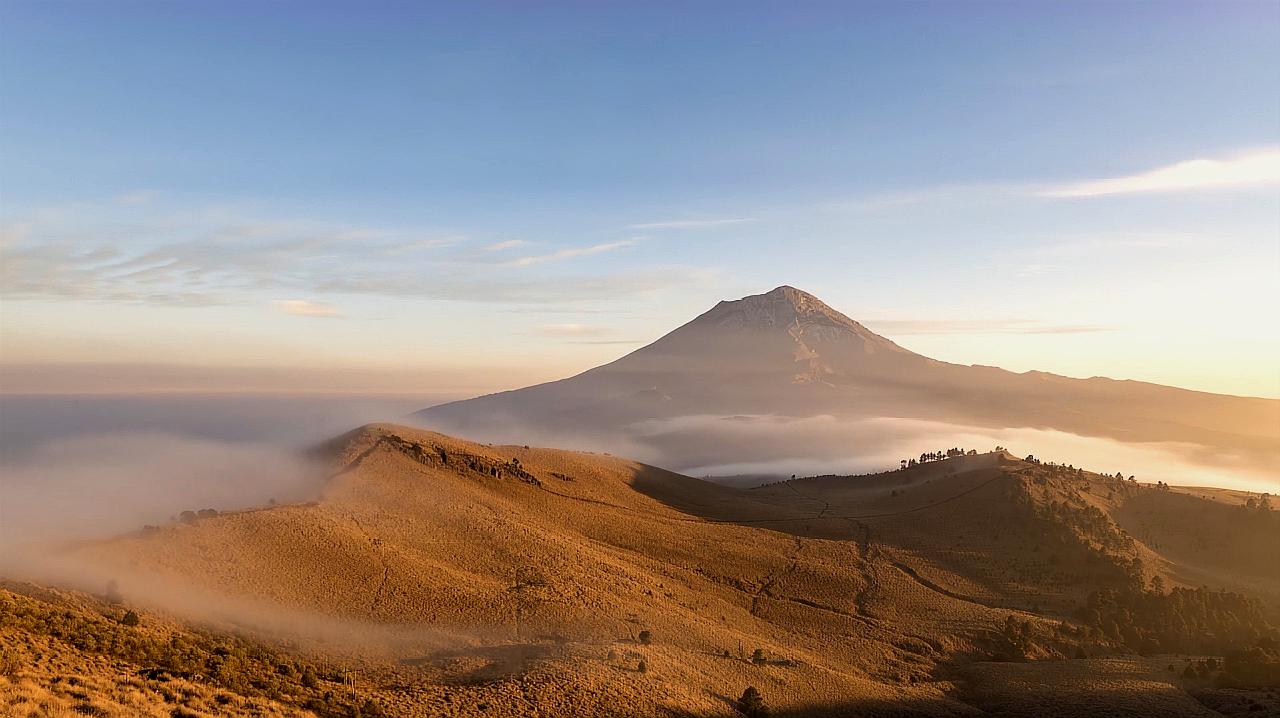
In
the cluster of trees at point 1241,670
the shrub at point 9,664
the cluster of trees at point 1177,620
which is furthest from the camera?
the cluster of trees at point 1177,620

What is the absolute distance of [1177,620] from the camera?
45.3 metres

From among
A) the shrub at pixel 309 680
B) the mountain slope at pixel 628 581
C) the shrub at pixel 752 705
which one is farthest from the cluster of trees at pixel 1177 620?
the shrub at pixel 309 680

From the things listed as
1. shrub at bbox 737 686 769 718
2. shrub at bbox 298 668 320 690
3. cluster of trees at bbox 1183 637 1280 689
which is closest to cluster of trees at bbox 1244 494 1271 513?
cluster of trees at bbox 1183 637 1280 689

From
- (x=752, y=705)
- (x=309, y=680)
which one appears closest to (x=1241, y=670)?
(x=752, y=705)

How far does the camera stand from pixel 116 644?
22.0 m

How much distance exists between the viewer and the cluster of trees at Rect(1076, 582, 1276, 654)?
4319 centimetres

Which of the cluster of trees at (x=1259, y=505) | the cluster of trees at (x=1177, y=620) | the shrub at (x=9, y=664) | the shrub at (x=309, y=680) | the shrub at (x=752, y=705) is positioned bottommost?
the cluster of trees at (x=1177, y=620)

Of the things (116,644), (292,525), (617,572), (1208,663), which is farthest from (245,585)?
(1208,663)

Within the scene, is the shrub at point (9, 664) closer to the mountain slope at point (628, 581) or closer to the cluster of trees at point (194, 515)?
the mountain slope at point (628, 581)

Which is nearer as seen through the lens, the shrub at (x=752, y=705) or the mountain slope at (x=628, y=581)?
the shrub at (x=752, y=705)

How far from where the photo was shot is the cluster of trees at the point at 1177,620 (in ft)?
142

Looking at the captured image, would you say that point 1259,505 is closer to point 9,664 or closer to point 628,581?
point 628,581

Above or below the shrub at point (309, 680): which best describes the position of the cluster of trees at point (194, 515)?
above

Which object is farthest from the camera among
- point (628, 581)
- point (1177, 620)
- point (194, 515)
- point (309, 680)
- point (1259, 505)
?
point (1259, 505)
